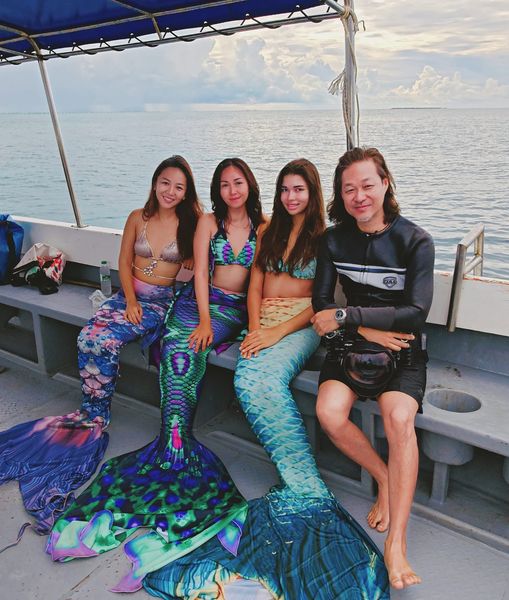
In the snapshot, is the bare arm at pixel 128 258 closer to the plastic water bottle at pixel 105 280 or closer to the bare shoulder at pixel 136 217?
the bare shoulder at pixel 136 217

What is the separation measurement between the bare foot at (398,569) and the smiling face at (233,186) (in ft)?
5.37

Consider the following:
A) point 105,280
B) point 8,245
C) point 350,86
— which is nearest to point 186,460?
point 105,280

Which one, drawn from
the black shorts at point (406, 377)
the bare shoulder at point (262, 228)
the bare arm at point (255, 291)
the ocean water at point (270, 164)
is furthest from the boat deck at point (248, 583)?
the ocean water at point (270, 164)

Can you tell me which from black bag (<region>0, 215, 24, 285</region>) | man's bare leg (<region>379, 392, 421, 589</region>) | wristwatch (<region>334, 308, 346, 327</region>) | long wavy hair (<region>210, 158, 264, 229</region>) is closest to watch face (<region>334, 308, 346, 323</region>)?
wristwatch (<region>334, 308, 346, 327</region>)

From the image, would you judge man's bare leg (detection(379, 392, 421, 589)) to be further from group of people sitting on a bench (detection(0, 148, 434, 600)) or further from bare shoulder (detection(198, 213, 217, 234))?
bare shoulder (detection(198, 213, 217, 234))

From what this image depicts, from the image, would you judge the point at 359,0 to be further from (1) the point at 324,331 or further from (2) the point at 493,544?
(2) the point at 493,544

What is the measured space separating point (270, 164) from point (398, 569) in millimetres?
15572

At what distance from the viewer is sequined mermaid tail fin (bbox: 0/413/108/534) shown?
2183 mm

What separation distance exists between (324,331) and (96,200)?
16995 mm

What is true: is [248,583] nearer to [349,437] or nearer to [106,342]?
[349,437]

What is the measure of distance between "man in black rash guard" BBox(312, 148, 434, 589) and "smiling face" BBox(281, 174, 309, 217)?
7.5 inches

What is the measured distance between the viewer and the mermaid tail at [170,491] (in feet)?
6.30

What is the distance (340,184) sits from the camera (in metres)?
2.23

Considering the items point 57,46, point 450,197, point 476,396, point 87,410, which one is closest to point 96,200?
point 450,197
